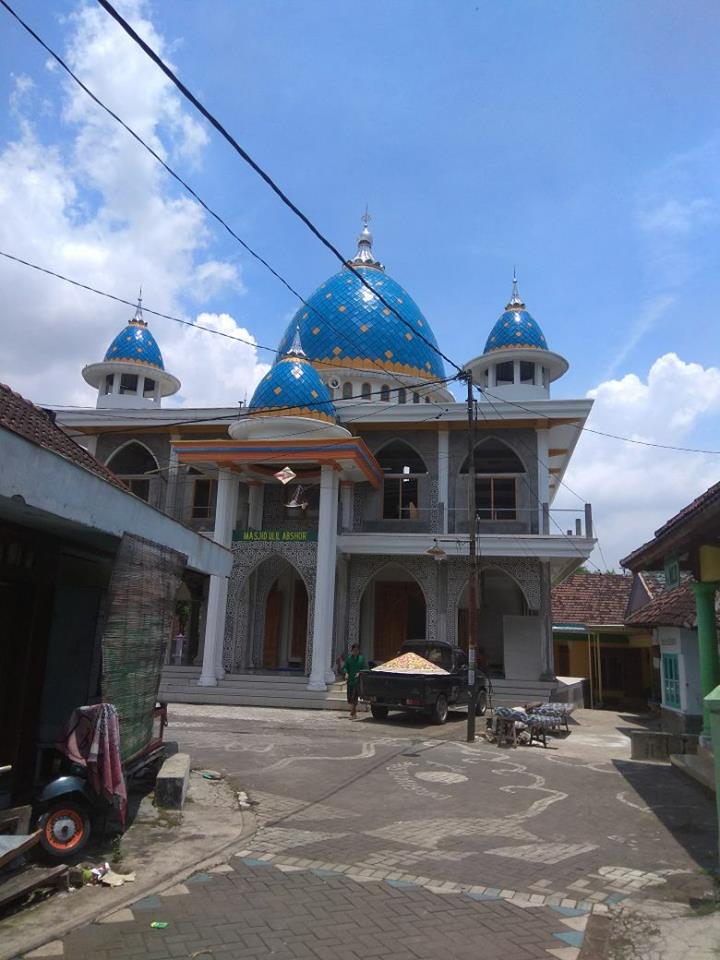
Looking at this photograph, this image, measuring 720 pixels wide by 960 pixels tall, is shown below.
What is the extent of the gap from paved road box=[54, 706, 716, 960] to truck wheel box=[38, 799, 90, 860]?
35.7 inches

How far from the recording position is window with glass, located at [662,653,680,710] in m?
15.5

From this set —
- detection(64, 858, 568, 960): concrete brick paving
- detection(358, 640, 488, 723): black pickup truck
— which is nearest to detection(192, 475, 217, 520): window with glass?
detection(358, 640, 488, 723): black pickup truck

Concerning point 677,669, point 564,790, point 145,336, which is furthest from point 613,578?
point 564,790

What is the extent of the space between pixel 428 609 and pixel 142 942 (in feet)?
57.7

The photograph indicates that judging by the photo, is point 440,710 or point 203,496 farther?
point 203,496

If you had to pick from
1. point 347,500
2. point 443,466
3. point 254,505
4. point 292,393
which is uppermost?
point 292,393

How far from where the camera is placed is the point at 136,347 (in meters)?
27.0

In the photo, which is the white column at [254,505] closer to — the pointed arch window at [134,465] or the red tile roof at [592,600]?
the pointed arch window at [134,465]

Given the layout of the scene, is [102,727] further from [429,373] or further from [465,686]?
[429,373]

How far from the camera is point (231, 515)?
68.8 ft

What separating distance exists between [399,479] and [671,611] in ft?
31.7

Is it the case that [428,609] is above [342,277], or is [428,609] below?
below

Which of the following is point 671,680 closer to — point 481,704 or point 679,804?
point 481,704

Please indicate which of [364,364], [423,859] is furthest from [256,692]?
[423,859]
